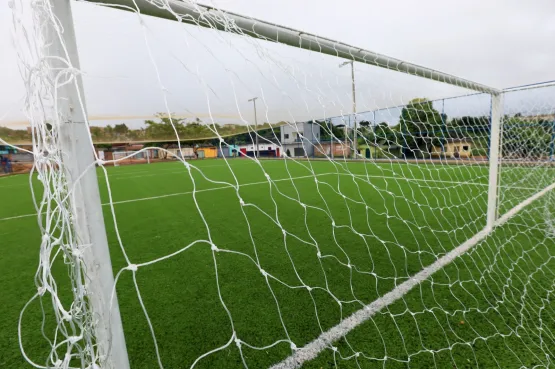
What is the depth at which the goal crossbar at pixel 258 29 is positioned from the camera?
1033mm

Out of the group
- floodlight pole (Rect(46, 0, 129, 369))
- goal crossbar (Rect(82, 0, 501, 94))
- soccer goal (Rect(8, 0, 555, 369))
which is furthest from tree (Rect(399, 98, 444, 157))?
floodlight pole (Rect(46, 0, 129, 369))

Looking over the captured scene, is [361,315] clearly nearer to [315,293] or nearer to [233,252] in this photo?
[315,293]

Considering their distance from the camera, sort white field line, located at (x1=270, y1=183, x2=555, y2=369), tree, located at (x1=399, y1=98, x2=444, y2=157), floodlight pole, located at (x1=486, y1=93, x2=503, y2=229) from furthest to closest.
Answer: tree, located at (x1=399, y1=98, x2=444, y2=157), floodlight pole, located at (x1=486, y1=93, x2=503, y2=229), white field line, located at (x1=270, y1=183, x2=555, y2=369)

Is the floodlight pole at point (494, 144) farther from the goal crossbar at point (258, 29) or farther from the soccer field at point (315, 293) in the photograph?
the goal crossbar at point (258, 29)

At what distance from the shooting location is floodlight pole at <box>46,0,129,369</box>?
0.69 metres

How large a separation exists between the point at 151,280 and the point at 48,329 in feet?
2.00

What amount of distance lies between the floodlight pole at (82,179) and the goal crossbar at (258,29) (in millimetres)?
278

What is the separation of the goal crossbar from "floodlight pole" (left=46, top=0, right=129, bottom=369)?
0.28 metres

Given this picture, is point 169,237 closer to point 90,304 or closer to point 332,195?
point 90,304

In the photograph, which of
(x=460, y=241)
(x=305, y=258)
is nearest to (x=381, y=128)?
(x=460, y=241)

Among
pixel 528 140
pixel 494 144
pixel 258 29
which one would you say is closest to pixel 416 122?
pixel 494 144

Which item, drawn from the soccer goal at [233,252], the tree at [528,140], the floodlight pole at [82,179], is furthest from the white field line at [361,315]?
the tree at [528,140]

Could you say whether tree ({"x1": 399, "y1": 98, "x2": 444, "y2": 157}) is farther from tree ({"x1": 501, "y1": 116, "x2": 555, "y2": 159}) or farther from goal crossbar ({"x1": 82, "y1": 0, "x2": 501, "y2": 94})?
tree ({"x1": 501, "y1": 116, "x2": 555, "y2": 159})

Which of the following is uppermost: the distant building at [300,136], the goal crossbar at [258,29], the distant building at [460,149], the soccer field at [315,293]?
the goal crossbar at [258,29]
